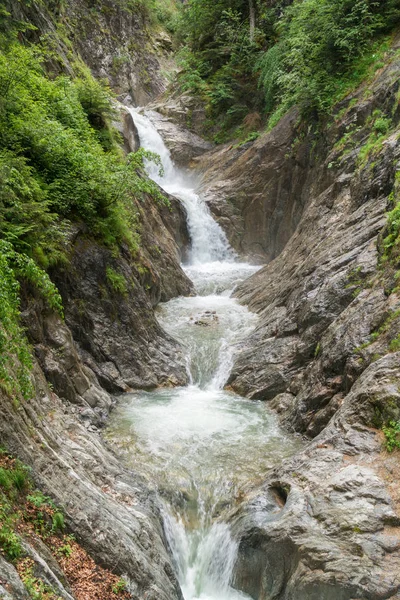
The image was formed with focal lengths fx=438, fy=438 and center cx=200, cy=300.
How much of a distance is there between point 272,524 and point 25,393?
12.6ft

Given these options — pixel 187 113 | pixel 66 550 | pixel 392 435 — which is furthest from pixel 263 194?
pixel 66 550

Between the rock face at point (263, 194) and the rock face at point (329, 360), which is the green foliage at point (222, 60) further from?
the rock face at point (329, 360)

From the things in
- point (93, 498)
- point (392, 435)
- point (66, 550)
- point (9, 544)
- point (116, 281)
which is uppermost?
point (116, 281)

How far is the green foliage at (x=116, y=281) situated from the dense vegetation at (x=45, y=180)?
821mm

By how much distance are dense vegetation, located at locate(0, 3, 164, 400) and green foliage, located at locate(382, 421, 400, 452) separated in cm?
509

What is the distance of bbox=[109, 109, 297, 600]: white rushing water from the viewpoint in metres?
6.74

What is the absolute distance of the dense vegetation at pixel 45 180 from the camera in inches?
303

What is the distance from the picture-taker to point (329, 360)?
30.4 feet

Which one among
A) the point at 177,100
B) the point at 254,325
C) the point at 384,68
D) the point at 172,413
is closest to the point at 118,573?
the point at 172,413

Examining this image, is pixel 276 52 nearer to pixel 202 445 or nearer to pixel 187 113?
pixel 187 113

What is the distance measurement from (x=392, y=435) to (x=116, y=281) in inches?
310

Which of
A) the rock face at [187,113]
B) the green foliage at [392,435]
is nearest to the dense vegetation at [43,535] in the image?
the green foliage at [392,435]

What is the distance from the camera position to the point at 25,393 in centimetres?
559

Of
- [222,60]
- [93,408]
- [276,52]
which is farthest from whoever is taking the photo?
[222,60]
